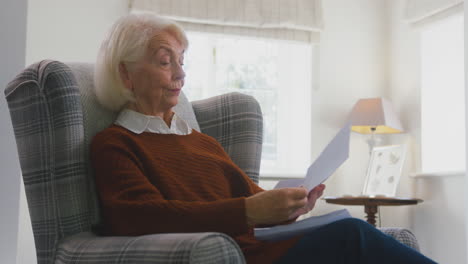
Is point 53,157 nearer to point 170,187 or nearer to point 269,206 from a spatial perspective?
point 170,187

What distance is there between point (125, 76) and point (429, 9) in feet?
9.24

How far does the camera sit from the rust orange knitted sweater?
131 centimetres

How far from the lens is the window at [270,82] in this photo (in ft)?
14.2

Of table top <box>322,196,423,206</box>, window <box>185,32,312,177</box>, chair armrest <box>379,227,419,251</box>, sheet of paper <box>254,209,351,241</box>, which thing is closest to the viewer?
sheet of paper <box>254,209,351,241</box>

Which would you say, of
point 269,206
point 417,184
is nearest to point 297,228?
point 269,206

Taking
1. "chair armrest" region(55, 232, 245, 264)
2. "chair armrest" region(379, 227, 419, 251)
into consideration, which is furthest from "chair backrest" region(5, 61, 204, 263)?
"chair armrest" region(379, 227, 419, 251)

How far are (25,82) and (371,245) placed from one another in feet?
2.80

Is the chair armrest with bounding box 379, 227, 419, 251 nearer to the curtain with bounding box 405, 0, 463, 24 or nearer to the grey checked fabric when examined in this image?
the grey checked fabric

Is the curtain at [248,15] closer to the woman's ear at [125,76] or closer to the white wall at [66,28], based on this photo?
the white wall at [66,28]

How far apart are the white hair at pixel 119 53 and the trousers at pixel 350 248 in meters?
0.65

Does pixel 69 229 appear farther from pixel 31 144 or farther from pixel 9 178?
pixel 9 178

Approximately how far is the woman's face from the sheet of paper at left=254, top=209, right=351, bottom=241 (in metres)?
0.46

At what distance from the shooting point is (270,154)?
4.42m

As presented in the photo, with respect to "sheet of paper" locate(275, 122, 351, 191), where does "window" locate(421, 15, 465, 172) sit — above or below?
above
